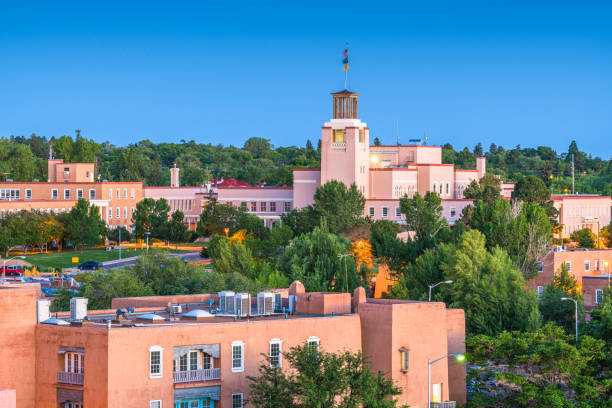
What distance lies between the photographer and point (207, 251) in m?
124

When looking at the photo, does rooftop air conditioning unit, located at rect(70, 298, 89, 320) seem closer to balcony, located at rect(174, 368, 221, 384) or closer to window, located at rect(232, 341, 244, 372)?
balcony, located at rect(174, 368, 221, 384)

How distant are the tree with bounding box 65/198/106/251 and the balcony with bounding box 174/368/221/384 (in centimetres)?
9104

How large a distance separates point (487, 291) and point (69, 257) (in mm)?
60781

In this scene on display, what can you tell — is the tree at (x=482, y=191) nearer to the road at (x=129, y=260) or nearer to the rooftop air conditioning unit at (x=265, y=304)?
the road at (x=129, y=260)

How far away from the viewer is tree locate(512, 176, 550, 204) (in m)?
145

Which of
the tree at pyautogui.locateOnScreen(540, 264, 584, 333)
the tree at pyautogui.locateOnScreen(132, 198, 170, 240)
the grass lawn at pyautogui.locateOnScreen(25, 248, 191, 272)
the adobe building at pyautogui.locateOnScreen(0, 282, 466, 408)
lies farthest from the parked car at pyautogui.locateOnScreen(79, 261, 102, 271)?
the adobe building at pyautogui.locateOnScreen(0, 282, 466, 408)

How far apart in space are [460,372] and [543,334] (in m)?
8.71

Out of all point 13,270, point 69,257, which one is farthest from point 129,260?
point 13,270

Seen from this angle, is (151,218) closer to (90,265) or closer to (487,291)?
(90,265)

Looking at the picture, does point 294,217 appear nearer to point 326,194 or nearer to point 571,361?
point 326,194

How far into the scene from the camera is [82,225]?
456 ft

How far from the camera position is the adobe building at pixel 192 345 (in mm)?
46781

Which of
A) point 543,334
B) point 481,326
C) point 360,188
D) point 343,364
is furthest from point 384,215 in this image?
point 343,364

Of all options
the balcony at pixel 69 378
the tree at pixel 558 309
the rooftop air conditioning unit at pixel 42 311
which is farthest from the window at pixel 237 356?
the tree at pixel 558 309
